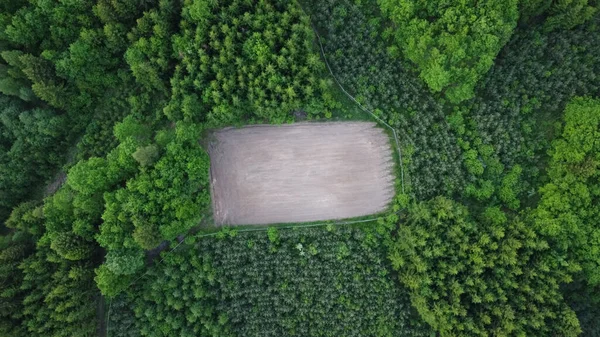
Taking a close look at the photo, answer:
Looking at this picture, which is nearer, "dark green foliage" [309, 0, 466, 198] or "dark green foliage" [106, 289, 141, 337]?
"dark green foliage" [106, 289, 141, 337]

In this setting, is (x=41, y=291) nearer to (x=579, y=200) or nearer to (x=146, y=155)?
(x=146, y=155)

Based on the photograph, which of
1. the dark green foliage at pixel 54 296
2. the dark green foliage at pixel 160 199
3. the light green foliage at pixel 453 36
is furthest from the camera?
the light green foliage at pixel 453 36

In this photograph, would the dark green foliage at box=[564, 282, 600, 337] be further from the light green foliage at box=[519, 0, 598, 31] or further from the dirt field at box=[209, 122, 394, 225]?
the light green foliage at box=[519, 0, 598, 31]

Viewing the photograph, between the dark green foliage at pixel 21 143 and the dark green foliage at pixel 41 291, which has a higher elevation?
the dark green foliage at pixel 21 143

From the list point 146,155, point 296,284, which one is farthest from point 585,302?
point 146,155

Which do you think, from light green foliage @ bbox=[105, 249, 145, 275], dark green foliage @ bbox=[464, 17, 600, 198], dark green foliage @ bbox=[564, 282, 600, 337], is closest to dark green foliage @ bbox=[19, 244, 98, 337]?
light green foliage @ bbox=[105, 249, 145, 275]

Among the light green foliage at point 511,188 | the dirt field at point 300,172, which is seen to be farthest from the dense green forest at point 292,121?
the dirt field at point 300,172

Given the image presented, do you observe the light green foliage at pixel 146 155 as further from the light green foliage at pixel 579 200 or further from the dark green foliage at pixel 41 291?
the light green foliage at pixel 579 200

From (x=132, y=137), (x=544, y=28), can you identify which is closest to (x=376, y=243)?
(x=132, y=137)
